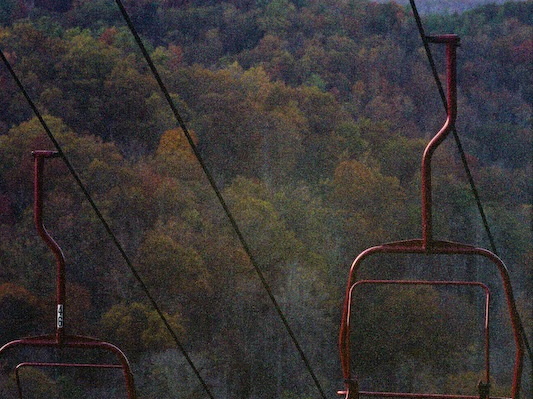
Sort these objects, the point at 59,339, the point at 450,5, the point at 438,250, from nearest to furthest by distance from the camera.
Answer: the point at 438,250, the point at 59,339, the point at 450,5

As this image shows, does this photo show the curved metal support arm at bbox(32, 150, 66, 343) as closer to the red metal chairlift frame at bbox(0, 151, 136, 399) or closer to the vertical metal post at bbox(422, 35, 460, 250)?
the red metal chairlift frame at bbox(0, 151, 136, 399)

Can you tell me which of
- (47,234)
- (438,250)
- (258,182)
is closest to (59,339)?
(47,234)

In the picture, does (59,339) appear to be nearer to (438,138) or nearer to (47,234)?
(47,234)

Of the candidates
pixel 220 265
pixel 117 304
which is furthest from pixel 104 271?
pixel 220 265

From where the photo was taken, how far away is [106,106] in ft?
96.2

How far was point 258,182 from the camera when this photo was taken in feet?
90.9

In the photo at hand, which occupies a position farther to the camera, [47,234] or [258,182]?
[258,182]

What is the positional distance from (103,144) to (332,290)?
7.72 metres

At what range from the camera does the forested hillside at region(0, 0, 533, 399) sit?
21.9 meters

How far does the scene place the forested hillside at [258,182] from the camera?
71.8 ft

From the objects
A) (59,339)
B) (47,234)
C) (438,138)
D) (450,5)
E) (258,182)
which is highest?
(438,138)

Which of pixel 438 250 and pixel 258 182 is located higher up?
pixel 438 250

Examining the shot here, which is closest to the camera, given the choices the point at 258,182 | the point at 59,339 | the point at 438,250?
the point at 438,250

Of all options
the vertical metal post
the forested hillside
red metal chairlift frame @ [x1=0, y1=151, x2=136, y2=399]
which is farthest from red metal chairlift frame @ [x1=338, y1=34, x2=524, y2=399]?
the forested hillside
